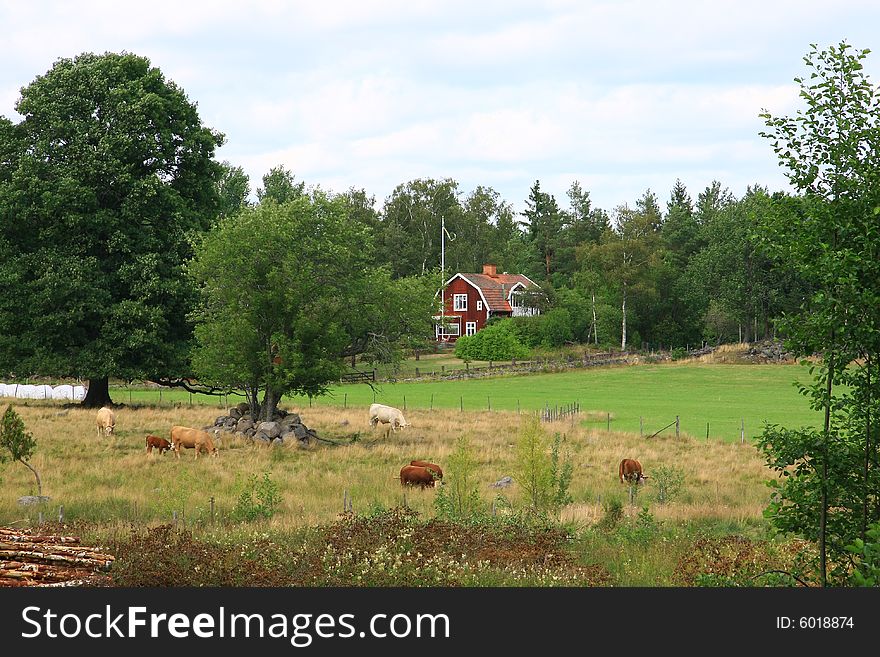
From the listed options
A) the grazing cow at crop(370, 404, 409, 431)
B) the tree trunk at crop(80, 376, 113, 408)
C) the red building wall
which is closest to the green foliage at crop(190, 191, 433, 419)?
the grazing cow at crop(370, 404, 409, 431)

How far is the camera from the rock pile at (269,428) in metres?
35.6

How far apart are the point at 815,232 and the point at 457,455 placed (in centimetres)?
1124

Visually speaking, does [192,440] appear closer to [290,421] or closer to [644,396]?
[290,421]

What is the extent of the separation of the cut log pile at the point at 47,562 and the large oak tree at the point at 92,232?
94.8 ft

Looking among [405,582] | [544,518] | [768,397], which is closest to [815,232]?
[405,582]

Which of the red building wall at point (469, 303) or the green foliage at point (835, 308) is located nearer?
the green foliage at point (835, 308)

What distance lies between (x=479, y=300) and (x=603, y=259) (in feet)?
52.1

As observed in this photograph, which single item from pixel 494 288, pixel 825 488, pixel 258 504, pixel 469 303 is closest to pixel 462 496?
pixel 258 504

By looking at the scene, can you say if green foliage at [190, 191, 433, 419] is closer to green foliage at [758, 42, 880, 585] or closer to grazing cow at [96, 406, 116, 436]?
grazing cow at [96, 406, 116, 436]

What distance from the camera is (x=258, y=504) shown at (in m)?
21.3

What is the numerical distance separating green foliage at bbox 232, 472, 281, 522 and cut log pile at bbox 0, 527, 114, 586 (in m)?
5.45

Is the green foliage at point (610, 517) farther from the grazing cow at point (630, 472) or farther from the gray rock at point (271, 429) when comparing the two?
the gray rock at point (271, 429)

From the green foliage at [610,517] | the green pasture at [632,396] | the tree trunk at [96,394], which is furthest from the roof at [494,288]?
the green foliage at [610,517]
